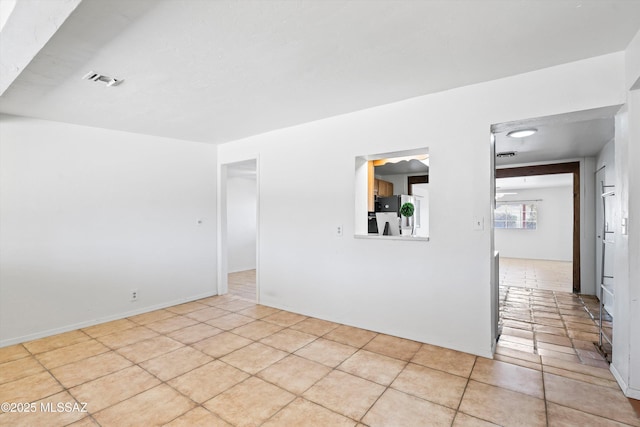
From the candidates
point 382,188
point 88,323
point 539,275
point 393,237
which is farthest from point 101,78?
point 539,275

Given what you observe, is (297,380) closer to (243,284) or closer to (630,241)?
(630,241)

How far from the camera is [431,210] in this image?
299cm

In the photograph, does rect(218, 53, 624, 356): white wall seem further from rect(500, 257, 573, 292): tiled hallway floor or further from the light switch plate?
rect(500, 257, 573, 292): tiled hallway floor

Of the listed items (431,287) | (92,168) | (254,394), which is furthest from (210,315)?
(431,287)

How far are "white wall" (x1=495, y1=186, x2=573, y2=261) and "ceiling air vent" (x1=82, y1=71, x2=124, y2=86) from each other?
11.4 meters

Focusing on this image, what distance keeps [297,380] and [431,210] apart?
6.36ft

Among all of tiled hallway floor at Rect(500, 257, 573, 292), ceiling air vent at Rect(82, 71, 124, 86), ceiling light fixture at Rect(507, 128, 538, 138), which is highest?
ceiling air vent at Rect(82, 71, 124, 86)

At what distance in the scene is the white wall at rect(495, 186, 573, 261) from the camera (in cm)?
951

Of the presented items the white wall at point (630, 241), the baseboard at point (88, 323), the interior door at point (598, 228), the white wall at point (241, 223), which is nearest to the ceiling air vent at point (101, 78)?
the baseboard at point (88, 323)

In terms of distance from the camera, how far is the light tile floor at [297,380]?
1.97m

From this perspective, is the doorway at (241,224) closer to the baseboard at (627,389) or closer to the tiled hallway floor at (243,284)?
the tiled hallway floor at (243,284)

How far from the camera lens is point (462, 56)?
2.24m

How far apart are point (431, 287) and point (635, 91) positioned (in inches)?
83.0

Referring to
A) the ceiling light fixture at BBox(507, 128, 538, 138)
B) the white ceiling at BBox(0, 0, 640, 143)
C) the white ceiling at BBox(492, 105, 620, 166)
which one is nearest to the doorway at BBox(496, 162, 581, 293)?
the white ceiling at BBox(492, 105, 620, 166)
